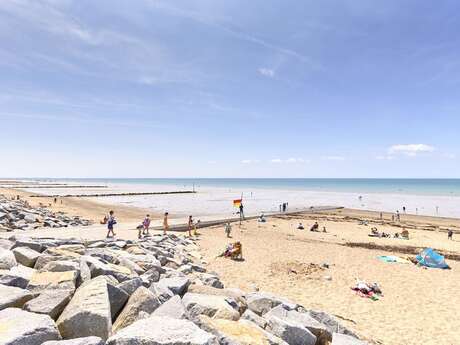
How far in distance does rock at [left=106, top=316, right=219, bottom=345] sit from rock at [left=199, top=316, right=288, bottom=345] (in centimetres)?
62

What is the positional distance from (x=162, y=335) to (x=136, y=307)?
2064 mm

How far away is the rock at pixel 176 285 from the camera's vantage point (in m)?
7.64

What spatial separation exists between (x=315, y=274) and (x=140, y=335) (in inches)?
497

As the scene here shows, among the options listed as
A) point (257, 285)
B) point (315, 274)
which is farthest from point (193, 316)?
point (315, 274)

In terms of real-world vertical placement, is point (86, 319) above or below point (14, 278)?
below

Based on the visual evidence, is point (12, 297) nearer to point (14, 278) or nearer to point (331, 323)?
point (14, 278)

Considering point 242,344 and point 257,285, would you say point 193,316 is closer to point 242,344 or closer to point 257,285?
point 242,344

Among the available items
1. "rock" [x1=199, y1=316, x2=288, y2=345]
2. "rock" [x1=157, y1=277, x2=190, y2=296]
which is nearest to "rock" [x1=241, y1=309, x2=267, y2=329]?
"rock" [x1=199, y1=316, x2=288, y2=345]

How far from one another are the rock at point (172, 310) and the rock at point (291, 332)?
1818mm

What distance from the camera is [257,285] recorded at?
13445mm

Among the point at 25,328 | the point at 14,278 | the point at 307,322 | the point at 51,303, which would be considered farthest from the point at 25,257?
the point at 307,322

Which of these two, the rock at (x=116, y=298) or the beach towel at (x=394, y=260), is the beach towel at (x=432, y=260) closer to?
the beach towel at (x=394, y=260)

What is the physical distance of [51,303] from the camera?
217 inches

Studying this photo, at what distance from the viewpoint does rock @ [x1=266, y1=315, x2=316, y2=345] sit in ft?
19.9
